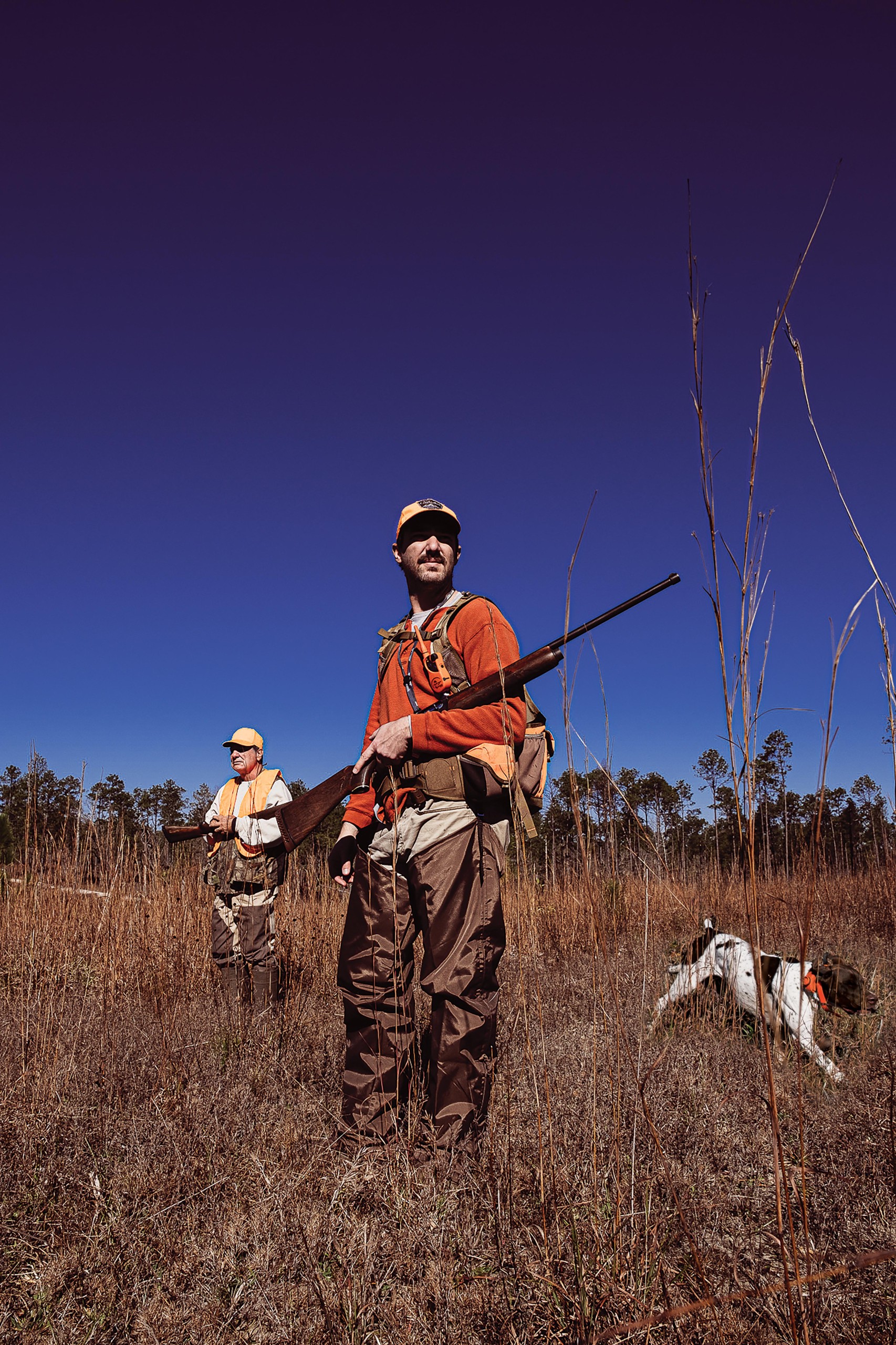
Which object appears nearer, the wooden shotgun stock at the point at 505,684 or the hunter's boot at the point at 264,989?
the wooden shotgun stock at the point at 505,684

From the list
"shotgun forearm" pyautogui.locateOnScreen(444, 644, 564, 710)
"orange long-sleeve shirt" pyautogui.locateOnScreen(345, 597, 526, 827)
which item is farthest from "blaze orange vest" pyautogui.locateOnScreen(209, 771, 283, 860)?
"shotgun forearm" pyautogui.locateOnScreen(444, 644, 564, 710)

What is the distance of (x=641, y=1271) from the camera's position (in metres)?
1.38

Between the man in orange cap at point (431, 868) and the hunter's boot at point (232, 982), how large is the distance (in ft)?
6.48

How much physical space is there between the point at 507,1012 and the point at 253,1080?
4.64 feet

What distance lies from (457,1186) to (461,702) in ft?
4.46

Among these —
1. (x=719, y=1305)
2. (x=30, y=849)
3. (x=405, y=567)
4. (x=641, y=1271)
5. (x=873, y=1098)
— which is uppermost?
(x=405, y=567)

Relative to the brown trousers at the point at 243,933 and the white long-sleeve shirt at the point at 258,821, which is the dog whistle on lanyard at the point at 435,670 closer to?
the white long-sleeve shirt at the point at 258,821

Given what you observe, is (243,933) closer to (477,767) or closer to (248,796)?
(248,796)

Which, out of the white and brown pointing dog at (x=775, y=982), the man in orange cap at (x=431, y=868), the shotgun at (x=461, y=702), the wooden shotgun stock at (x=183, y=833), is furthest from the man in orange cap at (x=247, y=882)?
the white and brown pointing dog at (x=775, y=982)

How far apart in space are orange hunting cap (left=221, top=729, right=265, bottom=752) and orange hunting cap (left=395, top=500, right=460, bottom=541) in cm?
291

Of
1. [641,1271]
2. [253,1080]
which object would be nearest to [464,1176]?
[641,1271]

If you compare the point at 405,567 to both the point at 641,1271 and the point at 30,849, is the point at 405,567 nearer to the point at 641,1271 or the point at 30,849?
the point at 641,1271

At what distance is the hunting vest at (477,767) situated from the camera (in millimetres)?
2031

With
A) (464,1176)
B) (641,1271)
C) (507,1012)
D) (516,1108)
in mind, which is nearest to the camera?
(641,1271)
